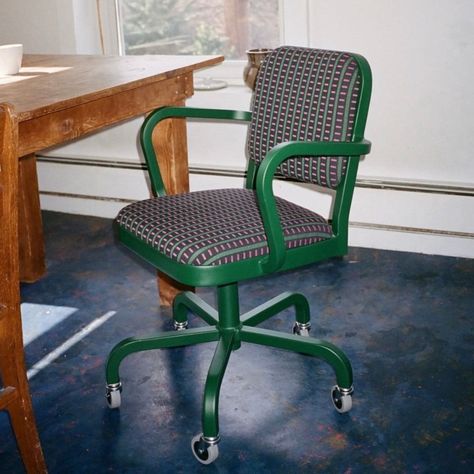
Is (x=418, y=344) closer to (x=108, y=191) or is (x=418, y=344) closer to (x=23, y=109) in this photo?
(x=23, y=109)

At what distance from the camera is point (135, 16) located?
3336 mm

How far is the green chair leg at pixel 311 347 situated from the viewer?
1977 millimetres

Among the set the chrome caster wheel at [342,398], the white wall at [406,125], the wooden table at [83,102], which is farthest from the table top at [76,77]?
the chrome caster wheel at [342,398]

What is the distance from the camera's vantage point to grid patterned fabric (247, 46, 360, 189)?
1948 millimetres

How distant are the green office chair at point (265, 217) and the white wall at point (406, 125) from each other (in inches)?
30.4

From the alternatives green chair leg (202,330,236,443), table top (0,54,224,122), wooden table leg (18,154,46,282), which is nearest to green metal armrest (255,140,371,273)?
green chair leg (202,330,236,443)

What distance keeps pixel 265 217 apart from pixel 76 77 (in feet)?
2.62

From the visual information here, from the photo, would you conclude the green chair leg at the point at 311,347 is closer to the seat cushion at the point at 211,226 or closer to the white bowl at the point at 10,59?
the seat cushion at the point at 211,226

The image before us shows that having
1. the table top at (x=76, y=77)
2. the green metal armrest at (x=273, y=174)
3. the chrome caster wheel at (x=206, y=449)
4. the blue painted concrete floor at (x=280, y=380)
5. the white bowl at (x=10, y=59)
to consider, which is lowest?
the blue painted concrete floor at (x=280, y=380)

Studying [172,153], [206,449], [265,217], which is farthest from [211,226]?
[172,153]

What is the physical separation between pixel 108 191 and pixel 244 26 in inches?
34.6

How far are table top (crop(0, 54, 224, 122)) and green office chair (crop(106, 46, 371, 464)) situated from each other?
15cm

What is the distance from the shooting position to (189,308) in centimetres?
233

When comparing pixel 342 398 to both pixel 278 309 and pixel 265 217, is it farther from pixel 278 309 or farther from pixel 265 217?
pixel 265 217
